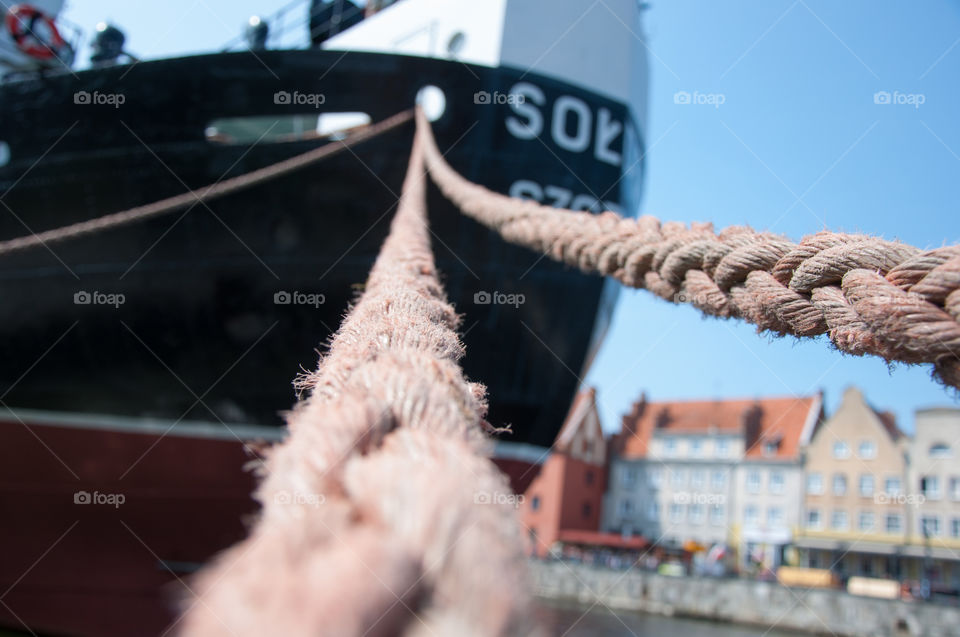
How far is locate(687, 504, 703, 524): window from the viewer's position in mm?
32406

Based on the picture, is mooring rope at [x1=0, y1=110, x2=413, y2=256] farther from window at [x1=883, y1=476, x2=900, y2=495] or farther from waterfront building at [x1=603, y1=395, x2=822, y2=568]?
window at [x1=883, y1=476, x2=900, y2=495]

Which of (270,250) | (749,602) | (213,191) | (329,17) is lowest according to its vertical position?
(749,602)

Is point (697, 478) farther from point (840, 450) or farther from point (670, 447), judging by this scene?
point (840, 450)

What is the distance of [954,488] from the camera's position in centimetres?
2741

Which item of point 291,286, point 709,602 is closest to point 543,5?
point 291,286

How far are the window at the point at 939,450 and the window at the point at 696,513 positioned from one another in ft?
29.1

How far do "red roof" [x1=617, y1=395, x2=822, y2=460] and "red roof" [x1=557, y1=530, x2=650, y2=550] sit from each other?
247 inches

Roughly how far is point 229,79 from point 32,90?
86.7 inches

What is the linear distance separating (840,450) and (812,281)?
32681 millimetres

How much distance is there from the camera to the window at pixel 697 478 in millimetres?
34375

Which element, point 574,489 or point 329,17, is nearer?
point 329,17

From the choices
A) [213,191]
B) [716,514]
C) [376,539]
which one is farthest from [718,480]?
[376,539]

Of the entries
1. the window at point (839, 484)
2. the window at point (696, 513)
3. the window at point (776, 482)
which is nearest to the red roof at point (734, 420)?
the window at point (776, 482)

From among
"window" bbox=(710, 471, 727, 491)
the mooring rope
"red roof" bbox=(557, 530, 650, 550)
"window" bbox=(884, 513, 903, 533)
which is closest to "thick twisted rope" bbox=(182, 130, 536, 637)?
the mooring rope
